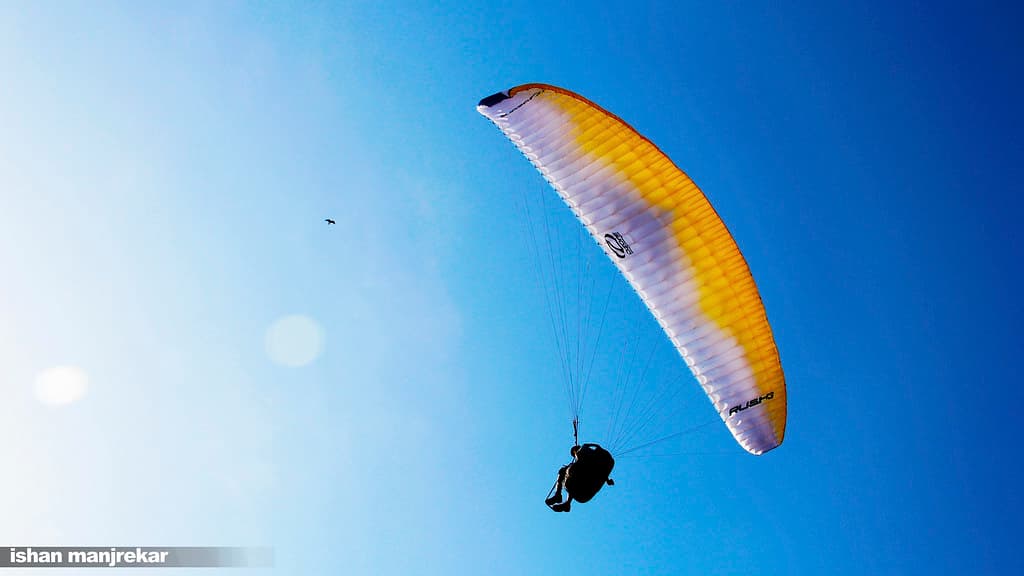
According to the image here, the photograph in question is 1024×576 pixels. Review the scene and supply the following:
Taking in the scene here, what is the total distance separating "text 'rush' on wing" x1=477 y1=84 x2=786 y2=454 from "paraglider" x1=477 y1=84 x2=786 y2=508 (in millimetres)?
21

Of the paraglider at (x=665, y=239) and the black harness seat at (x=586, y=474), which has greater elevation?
the paraglider at (x=665, y=239)

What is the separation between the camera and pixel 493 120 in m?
13.9

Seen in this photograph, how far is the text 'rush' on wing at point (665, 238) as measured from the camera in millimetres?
13398

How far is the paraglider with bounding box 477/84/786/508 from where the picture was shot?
527 inches

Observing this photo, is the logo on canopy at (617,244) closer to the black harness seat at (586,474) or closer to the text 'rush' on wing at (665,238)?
the text 'rush' on wing at (665,238)

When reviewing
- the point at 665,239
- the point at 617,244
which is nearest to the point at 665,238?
the point at 665,239

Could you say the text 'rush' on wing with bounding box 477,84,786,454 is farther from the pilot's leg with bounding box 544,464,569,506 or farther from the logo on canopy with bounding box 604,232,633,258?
the pilot's leg with bounding box 544,464,569,506

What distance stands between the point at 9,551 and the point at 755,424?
19042 mm

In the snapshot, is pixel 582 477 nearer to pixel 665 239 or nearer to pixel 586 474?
pixel 586 474

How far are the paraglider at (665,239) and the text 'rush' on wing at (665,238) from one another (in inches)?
0.8

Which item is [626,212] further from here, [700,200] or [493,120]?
[493,120]

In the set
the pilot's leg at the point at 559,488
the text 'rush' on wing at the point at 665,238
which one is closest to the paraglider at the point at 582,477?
the pilot's leg at the point at 559,488

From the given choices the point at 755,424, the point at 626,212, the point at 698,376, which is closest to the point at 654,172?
the point at 626,212

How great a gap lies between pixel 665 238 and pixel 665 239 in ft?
0.07
